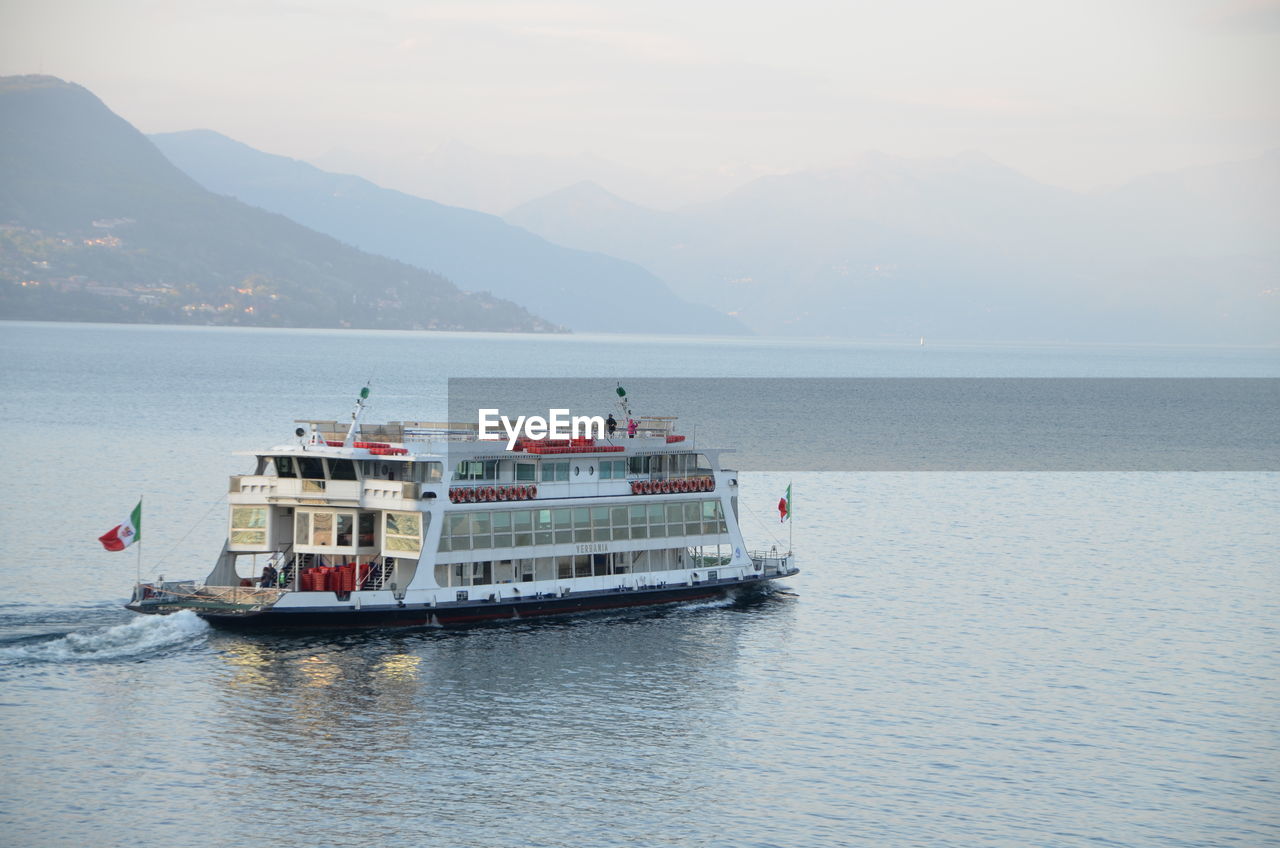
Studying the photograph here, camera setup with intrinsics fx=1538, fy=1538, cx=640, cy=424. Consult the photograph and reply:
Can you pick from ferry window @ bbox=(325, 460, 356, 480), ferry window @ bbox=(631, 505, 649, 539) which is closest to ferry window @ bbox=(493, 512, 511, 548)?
ferry window @ bbox=(325, 460, 356, 480)

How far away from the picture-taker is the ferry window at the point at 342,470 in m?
65.3

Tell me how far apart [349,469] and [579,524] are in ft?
35.9

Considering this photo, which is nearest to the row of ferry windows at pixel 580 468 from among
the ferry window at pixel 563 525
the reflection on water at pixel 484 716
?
the ferry window at pixel 563 525

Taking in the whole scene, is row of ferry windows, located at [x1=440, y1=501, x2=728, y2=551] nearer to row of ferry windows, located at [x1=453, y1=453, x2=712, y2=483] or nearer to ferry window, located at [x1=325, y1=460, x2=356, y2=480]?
row of ferry windows, located at [x1=453, y1=453, x2=712, y2=483]

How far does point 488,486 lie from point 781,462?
243ft

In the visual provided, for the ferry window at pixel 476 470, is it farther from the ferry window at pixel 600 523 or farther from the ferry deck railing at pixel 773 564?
the ferry deck railing at pixel 773 564

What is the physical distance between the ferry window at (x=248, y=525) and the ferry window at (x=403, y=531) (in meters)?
5.23

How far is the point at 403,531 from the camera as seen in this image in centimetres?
6500

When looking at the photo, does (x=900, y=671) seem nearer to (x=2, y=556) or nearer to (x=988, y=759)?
(x=988, y=759)

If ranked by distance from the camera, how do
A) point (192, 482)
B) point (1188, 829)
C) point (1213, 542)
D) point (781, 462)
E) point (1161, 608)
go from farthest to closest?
point (781, 462), point (192, 482), point (1213, 542), point (1161, 608), point (1188, 829)

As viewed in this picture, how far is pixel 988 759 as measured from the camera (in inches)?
1934

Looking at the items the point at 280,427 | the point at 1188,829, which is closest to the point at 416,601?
the point at 1188,829

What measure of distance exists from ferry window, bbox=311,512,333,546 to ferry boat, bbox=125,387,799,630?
43 millimetres

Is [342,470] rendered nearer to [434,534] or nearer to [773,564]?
[434,534]
